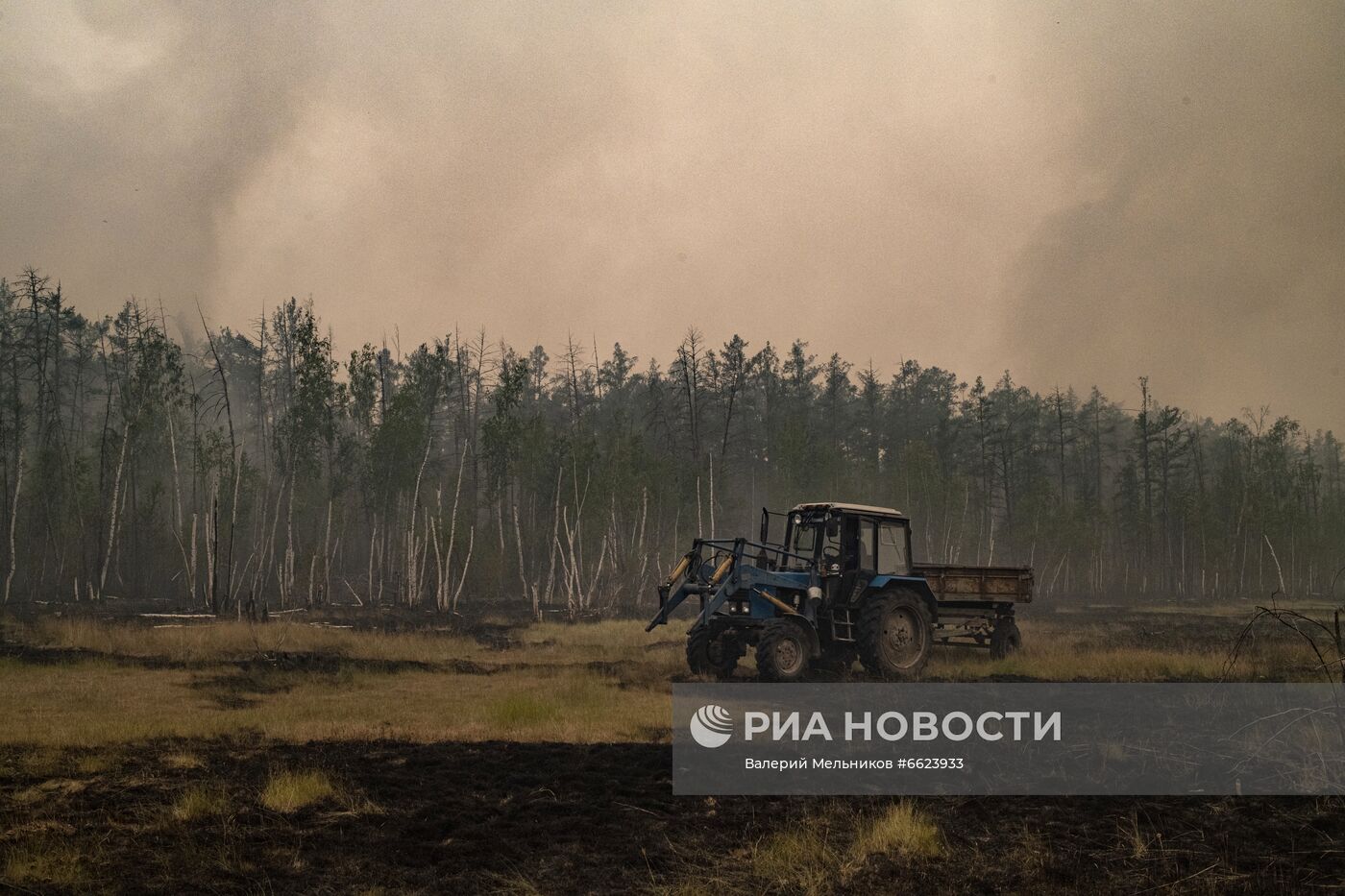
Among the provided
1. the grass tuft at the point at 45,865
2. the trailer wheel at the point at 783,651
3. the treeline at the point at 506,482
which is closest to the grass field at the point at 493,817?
the grass tuft at the point at 45,865

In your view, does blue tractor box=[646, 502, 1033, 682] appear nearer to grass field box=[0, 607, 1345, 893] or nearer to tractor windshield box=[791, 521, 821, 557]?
tractor windshield box=[791, 521, 821, 557]

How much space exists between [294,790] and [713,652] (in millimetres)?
8680

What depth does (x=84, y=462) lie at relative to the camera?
38.0m

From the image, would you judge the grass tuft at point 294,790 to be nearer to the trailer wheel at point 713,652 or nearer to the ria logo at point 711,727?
the ria logo at point 711,727

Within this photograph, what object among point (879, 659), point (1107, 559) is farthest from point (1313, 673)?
point (1107, 559)

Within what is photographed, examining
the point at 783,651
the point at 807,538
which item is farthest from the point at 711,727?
the point at 807,538

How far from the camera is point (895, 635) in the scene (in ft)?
54.3

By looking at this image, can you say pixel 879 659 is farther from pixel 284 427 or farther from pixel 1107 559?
pixel 1107 559

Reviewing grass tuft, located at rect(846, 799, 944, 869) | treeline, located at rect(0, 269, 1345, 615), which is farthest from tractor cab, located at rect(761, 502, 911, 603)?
treeline, located at rect(0, 269, 1345, 615)

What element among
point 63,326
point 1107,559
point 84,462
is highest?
point 63,326

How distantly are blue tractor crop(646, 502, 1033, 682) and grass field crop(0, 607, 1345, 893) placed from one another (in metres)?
1.80

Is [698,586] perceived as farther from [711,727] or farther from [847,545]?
[711,727]

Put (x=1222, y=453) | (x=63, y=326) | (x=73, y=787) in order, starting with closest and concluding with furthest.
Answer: (x=73, y=787), (x=63, y=326), (x=1222, y=453)

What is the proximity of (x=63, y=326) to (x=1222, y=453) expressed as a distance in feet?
330
